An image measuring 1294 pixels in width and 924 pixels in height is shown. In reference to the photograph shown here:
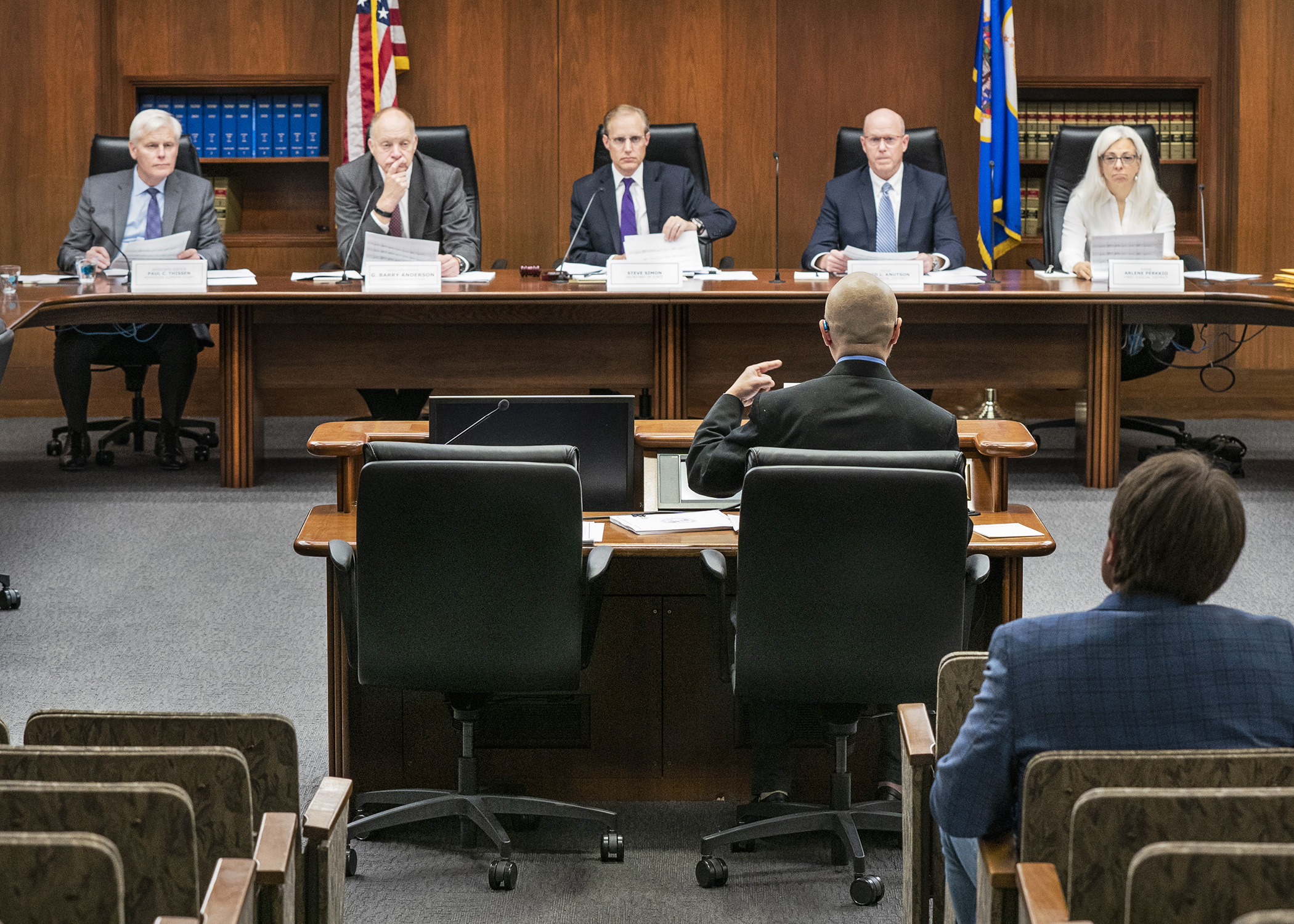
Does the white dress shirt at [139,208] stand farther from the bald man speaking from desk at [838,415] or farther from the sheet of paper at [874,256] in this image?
the bald man speaking from desk at [838,415]

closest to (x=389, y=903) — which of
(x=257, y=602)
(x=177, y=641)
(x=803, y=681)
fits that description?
(x=803, y=681)

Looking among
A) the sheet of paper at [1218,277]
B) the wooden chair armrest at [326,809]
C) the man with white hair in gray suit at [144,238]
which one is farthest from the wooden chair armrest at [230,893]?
the sheet of paper at [1218,277]

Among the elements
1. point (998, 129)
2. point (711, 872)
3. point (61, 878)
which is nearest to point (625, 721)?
point (711, 872)

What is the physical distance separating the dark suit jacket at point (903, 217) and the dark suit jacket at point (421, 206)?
1398mm

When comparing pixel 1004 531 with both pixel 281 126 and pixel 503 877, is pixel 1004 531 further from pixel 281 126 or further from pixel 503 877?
pixel 281 126

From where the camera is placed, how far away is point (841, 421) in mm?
2572

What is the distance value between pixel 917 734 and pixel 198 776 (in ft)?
3.16

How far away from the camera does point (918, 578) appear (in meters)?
2.34

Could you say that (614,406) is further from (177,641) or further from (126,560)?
(126,560)

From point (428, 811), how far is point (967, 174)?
5328 mm

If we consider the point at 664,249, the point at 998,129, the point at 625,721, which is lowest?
the point at 625,721

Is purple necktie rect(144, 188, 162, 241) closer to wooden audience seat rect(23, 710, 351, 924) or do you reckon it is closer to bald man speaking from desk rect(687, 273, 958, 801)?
bald man speaking from desk rect(687, 273, 958, 801)

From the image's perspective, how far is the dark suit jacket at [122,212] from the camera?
576 cm

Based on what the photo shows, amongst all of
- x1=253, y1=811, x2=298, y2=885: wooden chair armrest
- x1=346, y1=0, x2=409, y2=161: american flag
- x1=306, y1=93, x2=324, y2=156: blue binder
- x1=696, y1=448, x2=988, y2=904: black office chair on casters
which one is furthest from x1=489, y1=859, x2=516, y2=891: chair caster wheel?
x1=306, y1=93, x2=324, y2=156: blue binder
